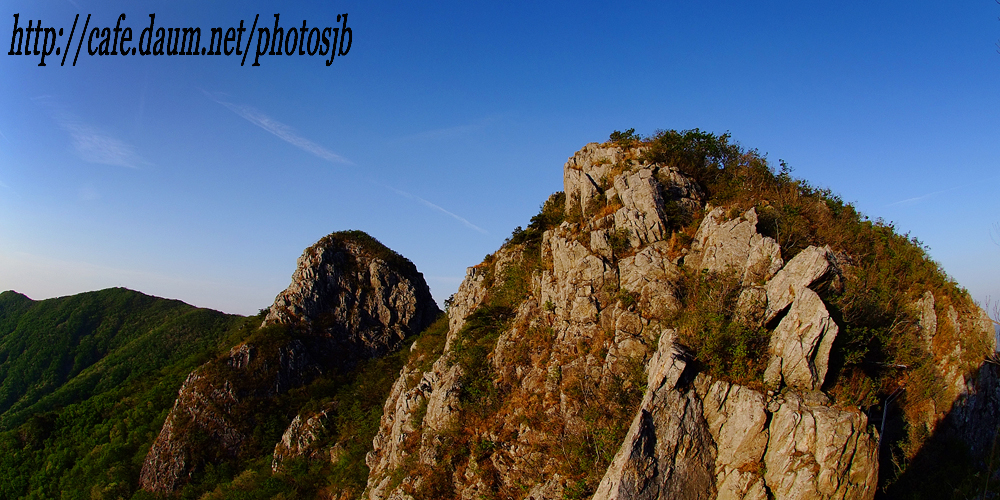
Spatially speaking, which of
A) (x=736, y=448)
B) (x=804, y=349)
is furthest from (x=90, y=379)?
(x=804, y=349)

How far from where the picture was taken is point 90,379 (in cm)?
6681

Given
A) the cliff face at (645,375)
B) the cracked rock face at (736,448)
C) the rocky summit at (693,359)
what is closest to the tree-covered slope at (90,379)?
the rocky summit at (693,359)

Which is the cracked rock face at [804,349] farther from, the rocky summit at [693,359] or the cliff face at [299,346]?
the cliff face at [299,346]

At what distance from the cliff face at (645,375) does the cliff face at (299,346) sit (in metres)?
18.7

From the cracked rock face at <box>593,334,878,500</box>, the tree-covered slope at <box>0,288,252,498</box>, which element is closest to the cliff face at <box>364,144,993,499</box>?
the cracked rock face at <box>593,334,878,500</box>

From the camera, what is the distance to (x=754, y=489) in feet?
38.2

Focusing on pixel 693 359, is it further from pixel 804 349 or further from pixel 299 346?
pixel 299 346

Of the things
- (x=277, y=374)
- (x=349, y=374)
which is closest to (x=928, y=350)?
(x=349, y=374)

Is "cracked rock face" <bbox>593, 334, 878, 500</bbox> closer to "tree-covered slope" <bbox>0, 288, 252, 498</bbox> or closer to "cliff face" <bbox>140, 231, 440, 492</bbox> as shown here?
"cliff face" <bbox>140, 231, 440, 492</bbox>

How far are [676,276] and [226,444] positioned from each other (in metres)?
35.2

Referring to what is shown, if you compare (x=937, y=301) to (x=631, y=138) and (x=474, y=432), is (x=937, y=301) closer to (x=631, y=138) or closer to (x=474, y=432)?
(x=631, y=138)

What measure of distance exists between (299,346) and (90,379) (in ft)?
161

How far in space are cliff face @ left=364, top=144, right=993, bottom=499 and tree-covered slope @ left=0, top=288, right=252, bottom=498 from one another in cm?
3231

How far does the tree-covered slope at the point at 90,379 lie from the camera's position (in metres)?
40.7
